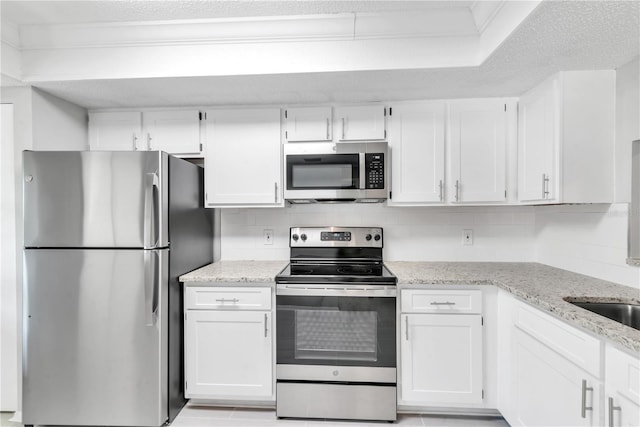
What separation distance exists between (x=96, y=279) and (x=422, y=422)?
2105mm

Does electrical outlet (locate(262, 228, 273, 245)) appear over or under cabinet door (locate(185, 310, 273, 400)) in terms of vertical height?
over

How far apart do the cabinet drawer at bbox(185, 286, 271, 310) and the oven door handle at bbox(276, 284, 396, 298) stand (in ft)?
0.43

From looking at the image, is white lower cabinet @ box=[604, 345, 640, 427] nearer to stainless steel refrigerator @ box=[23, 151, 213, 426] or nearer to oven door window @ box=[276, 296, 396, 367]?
oven door window @ box=[276, 296, 396, 367]

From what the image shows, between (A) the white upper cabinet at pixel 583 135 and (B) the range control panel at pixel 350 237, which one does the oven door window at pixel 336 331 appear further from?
(A) the white upper cabinet at pixel 583 135

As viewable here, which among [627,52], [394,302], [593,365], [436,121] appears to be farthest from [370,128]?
[593,365]

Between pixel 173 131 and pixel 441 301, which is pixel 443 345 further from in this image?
pixel 173 131

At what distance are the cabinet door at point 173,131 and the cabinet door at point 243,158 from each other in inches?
4.4

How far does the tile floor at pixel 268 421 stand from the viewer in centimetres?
191

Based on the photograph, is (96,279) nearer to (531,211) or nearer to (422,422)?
(422,422)

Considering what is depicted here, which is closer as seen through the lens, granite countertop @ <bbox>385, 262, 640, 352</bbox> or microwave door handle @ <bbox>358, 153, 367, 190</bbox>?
granite countertop @ <bbox>385, 262, 640, 352</bbox>

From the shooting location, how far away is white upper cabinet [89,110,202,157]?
234 cm

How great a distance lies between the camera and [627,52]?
159 centimetres

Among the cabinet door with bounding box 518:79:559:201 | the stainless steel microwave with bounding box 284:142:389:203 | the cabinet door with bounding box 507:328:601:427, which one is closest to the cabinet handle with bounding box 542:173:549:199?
the cabinet door with bounding box 518:79:559:201

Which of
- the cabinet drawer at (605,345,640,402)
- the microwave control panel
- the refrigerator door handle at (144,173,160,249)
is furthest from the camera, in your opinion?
the microwave control panel
